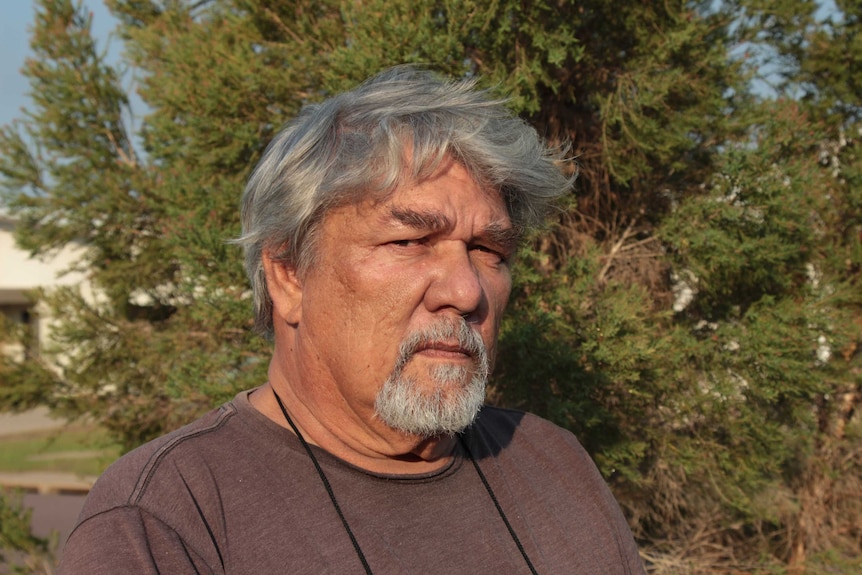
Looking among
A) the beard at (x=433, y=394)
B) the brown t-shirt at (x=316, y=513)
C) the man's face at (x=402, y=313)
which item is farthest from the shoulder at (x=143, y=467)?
the beard at (x=433, y=394)

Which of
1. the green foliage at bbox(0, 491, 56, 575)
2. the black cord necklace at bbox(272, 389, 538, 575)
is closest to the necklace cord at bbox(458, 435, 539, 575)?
the black cord necklace at bbox(272, 389, 538, 575)

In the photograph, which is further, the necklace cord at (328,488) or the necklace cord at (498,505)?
the necklace cord at (498,505)

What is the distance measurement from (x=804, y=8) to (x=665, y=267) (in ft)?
5.81

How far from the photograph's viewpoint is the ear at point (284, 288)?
5.77 feet

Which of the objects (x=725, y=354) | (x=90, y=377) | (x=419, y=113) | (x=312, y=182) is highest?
(x=419, y=113)

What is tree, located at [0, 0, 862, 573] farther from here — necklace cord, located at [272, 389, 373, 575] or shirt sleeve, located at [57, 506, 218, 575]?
shirt sleeve, located at [57, 506, 218, 575]

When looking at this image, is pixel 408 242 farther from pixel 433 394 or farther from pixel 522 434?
pixel 522 434

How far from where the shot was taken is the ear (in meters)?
1.76

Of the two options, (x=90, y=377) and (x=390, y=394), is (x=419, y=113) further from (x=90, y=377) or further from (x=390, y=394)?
(x=90, y=377)

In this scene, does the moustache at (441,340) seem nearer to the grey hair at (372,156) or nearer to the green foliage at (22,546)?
the grey hair at (372,156)

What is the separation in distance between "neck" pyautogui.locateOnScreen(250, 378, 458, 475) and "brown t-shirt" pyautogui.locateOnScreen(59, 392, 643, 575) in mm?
42

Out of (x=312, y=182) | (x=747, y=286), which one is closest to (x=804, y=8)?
(x=747, y=286)

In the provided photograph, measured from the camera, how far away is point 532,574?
5.44 feet

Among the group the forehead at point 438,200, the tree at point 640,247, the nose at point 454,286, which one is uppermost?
the forehead at point 438,200
